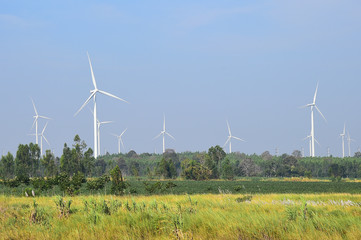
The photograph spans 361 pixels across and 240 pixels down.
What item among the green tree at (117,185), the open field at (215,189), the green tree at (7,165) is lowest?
the open field at (215,189)

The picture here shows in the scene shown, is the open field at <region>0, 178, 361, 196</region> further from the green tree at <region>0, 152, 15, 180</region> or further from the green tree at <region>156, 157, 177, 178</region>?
the green tree at <region>0, 152, 15, 180</region>

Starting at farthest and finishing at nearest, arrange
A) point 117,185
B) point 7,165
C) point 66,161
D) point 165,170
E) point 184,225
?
point 7,165 < point 165,170 < point 66,161 < point 117,185 < point 184,225

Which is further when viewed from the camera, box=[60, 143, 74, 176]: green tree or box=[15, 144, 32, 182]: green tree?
box=[15, 144, 32, 182]: green tree

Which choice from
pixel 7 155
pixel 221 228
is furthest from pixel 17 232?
pixel 7 155

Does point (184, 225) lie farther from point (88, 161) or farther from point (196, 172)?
point (196, 172)

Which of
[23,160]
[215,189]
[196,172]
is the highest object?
[23,160]

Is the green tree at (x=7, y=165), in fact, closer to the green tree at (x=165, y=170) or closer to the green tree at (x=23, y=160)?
the green tree at (x=23, y=160)

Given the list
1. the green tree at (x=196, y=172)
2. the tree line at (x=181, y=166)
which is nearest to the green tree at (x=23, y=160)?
the tree line at (x=181, y=166)

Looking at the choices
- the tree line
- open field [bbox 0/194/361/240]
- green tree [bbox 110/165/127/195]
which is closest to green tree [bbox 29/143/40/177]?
the tree line

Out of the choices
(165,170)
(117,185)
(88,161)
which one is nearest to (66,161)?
(88,161)

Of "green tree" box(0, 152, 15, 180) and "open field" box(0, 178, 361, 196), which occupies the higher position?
"green tree" box(0, 152, 15, 180)

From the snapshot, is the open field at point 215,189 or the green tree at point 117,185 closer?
the green tree at point 117,185

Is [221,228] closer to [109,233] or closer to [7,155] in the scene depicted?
[109,233]

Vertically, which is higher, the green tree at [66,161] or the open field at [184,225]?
the green tree at [66,161]
